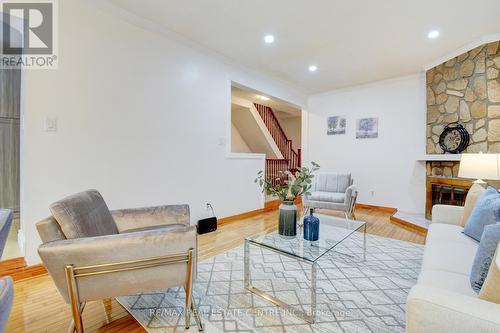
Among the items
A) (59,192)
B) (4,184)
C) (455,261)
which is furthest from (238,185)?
(4,184)

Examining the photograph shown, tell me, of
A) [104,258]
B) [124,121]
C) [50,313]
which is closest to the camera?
[104,258]

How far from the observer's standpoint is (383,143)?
4.88 meters

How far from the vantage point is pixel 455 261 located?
146cm

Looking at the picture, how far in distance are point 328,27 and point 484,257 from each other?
9.19 feet

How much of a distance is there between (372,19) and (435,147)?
271 cm

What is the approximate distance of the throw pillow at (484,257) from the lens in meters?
1.08

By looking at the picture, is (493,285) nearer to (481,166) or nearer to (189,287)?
(189,287)

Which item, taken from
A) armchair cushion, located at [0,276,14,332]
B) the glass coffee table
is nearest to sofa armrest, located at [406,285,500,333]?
the glass coffee table

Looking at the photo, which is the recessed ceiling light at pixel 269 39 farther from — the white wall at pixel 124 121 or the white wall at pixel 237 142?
the white wall at pixel 237 142

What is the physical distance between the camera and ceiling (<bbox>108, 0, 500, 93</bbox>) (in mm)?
2508

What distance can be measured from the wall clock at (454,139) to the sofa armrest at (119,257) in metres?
4.42

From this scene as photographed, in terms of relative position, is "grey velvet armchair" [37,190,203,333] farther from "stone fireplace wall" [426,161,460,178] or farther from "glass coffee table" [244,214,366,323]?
"stone fireplace wall" [426,161,460,178]

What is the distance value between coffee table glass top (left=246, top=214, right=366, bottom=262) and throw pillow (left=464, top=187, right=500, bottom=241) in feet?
2.80

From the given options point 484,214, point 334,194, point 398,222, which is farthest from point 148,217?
point 398,222
